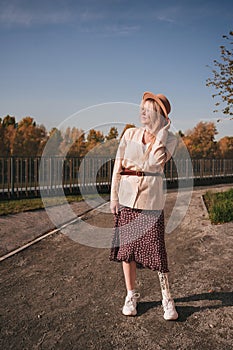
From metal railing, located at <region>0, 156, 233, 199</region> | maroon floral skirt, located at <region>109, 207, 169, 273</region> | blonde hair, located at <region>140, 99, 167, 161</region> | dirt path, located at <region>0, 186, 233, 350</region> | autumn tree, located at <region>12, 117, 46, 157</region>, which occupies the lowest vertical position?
dirt path, located at <region>0, 186, 233, 350</region>

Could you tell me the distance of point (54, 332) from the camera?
10.7 feet

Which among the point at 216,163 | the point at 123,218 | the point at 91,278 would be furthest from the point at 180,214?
the point at 216,163

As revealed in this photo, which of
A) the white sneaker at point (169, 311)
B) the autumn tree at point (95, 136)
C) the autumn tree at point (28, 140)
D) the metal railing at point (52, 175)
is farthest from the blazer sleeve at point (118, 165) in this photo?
the autumn tree at point (28, 140)

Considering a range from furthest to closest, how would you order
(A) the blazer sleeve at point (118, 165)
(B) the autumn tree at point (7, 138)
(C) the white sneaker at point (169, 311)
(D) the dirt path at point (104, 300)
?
(B) the autumn tree at point (7, 138) < (A) the blazer sleeve at point (118, 165) < (C) the white sneaker at point (169, 311) < (D) the dirt path at point (104, 300)

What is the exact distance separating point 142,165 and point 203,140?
38008mm

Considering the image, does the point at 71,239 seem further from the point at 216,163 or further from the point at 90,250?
the point at 216,163

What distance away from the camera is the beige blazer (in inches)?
137

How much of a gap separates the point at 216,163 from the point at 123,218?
21.6 meters

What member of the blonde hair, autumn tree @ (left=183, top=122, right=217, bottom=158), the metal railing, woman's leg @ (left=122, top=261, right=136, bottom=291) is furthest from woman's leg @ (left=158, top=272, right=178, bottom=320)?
autumn tree @ (left=183, top=122, right=217, bottom=158)

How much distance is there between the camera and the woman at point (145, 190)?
3.50 meters

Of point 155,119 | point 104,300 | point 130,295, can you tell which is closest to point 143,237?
point 130,295

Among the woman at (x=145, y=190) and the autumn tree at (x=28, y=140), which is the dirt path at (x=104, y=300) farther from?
the autumn tree at (x=28, y=140)

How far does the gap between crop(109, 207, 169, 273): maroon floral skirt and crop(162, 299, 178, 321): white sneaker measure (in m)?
0.31

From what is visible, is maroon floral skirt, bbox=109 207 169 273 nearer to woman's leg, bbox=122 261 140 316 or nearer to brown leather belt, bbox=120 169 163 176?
woman's leg, bbox=122 261 140 316
